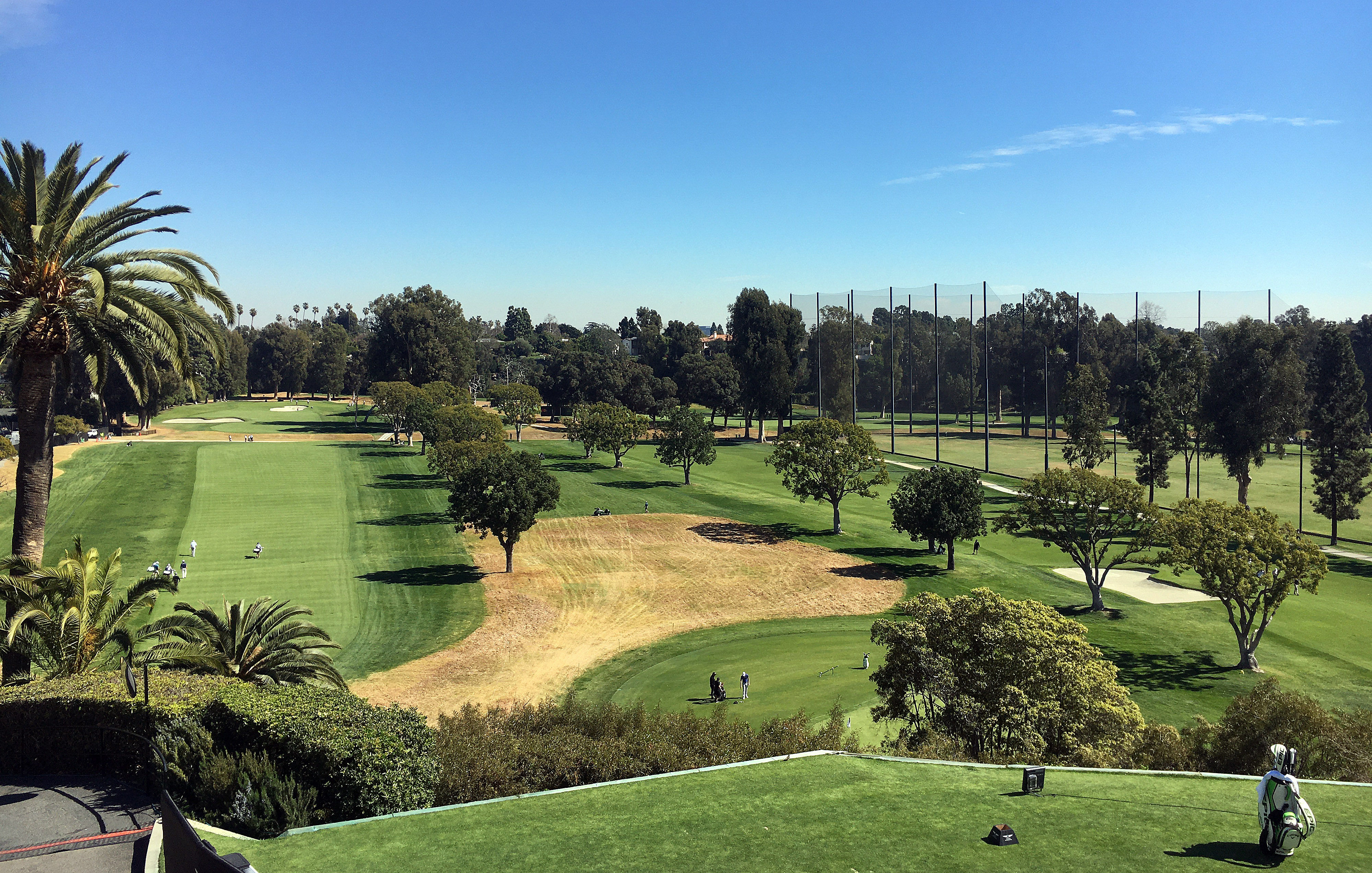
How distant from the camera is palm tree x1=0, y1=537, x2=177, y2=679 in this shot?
1875 cm

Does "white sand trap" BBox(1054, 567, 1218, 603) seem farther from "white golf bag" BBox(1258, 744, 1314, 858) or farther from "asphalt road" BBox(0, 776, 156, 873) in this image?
"asphalt road" BBox(0, 776, 156, 873)

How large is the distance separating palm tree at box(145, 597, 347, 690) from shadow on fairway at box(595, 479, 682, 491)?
56.4 m

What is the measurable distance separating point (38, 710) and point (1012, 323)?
18334 centimetres

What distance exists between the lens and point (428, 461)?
77.0m

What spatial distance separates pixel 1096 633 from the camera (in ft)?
135

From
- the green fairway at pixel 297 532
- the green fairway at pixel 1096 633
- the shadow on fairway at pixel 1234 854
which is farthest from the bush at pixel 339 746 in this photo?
the green fairway at pixel 297 532

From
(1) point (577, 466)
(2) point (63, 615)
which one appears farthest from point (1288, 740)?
(1) point (577, 466)

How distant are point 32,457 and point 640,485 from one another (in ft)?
215

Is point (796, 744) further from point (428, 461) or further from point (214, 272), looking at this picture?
point (428, 461)

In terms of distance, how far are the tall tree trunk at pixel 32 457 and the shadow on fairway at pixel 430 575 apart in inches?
1185

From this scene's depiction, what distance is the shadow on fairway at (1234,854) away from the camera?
473 inches

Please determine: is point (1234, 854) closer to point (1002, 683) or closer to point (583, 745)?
point (583, 745)

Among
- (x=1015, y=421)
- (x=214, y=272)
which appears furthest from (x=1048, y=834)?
(x=1015, y=421)

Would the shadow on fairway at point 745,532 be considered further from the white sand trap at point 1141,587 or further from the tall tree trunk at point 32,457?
the tall tree trunk at point 32,457
